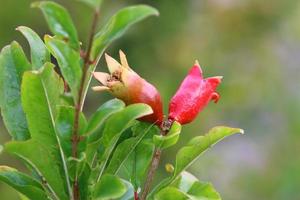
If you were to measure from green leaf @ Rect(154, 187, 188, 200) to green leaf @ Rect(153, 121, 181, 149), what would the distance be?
52mm

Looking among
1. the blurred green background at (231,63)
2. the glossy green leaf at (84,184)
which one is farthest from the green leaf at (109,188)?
the blurred green background at (231,63)

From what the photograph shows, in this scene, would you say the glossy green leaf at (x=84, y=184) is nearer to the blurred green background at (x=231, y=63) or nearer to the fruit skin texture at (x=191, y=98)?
the fruit skin texture at (x=191, y=98)

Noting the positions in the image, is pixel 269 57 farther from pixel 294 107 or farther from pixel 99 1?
pixel 99 1

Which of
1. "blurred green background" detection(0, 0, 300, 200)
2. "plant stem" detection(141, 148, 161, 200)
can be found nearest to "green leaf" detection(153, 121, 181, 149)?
"plant stem" detection(141, 148, 161, 200)

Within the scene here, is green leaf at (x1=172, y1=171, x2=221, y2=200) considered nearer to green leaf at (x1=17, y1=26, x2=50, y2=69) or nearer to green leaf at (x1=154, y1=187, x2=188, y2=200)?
green leaf at (x1=154, y1=187, x2=188, y2=200)

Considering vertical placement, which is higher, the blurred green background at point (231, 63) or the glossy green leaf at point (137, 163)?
the glossy green leaf at point (137, 163)

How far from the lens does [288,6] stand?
144 inches

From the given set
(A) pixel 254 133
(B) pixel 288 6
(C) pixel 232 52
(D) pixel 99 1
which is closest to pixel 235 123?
(A) pixel 254 133

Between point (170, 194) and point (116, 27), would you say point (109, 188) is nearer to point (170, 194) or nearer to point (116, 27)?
point (170, 194)

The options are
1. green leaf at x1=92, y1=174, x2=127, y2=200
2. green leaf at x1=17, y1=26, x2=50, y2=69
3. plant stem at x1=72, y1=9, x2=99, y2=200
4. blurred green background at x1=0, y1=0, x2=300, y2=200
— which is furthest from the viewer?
blurred green background at x1=0, y1=0, x2=300, y2=200

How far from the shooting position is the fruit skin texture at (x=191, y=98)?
979 mm

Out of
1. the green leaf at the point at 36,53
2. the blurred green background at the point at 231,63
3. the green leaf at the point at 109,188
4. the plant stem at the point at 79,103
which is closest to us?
the plant stem at the point at 79,103

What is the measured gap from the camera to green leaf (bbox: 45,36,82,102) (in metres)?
0.81

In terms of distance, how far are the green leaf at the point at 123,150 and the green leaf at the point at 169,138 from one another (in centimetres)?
4
